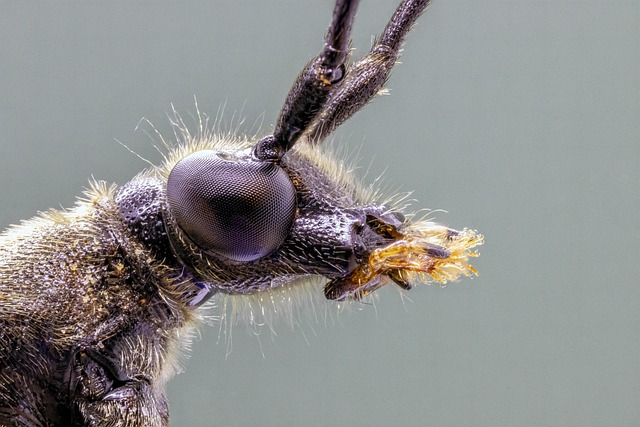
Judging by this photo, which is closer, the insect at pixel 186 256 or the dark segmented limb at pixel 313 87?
the dark segmented limb at pixel 313 87

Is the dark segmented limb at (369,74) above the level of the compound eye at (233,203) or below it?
above

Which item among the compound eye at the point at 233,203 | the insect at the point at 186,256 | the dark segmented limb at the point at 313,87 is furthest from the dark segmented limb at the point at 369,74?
the compound eye at the point at 233,203

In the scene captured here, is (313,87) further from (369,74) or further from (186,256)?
(186,256)

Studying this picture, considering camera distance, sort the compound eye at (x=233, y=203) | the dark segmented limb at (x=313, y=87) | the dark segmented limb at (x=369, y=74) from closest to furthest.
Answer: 1. the dark segmented limb at (x=313, y=87)
2. the compound eye at (x=233, y=203)
3. the dark segmented limb at (x=369, y=74)

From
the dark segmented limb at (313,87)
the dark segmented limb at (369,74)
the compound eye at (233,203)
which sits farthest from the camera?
the dark segmented limb at (369,74)

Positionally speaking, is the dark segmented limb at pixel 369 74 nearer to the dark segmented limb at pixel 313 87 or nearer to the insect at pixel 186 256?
the insect at pixel 186 256

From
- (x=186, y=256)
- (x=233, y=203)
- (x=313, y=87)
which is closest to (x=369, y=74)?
(x=313, y=87)

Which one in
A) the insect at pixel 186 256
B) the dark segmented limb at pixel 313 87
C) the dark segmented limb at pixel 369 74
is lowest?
the insect at pixel 186 256

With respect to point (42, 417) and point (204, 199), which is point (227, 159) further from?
point (42, 417)
